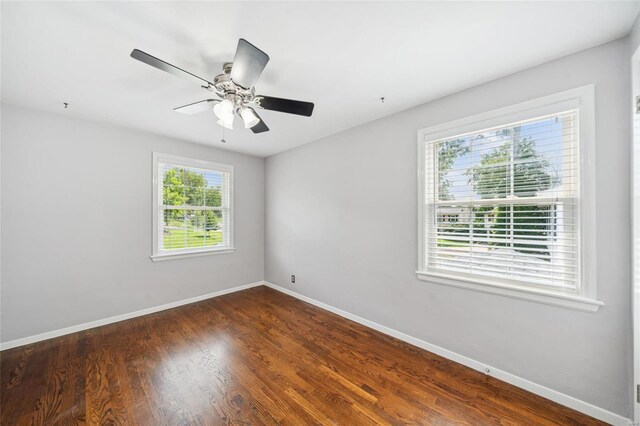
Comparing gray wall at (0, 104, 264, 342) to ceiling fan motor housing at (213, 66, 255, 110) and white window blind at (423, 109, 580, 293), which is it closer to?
ceiling fan motor housing at (213, 66, 255, 110)

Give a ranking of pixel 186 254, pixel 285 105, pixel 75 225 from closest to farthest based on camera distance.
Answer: pixel 285 105 < pixel 75 225 < pixel 186 254

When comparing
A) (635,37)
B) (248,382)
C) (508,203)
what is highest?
(635,37)

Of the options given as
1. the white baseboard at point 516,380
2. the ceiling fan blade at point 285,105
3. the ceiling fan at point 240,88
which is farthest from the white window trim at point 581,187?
the ceiling fan at point 240,88

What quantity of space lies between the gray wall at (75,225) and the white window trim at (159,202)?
7cm

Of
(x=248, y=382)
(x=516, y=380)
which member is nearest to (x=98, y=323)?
(x=248, y=382)

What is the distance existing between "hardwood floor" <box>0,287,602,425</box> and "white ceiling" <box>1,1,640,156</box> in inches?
97.6

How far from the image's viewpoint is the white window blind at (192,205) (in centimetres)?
341

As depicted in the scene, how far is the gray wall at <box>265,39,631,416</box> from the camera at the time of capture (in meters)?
1.55

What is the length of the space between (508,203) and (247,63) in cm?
218

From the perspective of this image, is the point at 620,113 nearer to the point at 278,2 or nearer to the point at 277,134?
the point at 278,2

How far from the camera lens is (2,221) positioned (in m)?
2.36

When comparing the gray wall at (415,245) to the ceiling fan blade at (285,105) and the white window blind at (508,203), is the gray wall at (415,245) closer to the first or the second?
the white window blind at (508,203)

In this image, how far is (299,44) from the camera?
63.4 inches

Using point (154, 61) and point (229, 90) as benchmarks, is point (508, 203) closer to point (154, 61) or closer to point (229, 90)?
point (229, 90)
